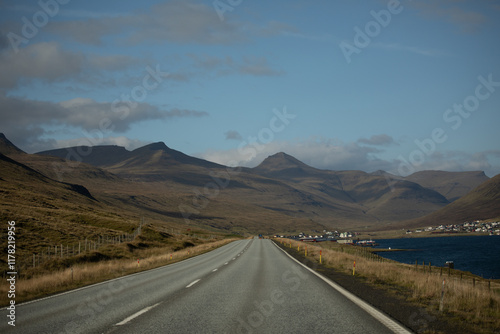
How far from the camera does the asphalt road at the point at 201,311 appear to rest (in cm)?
873

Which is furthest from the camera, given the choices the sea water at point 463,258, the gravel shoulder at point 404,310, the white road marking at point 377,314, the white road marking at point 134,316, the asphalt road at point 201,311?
the sea water at point 463,258

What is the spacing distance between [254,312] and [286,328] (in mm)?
1762

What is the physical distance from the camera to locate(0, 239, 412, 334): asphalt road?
28.7 feet

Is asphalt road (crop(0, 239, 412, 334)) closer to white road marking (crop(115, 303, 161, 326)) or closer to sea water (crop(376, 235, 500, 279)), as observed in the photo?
white road marking (crop(115, 303, 161, 326))

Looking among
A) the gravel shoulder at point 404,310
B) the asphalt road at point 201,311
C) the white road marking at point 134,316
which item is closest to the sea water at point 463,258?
the gravel shoulder at point 404,310

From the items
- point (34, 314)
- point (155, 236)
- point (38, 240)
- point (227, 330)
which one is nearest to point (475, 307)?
point (227, 330)

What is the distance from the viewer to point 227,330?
27.6 feet

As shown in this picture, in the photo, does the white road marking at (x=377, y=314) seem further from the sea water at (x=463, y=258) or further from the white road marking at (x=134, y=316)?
the sea water at (x=463, y=258)

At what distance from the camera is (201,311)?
1036 cm

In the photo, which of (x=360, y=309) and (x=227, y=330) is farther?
(x=360, y=309)

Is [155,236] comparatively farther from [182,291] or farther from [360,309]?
[360,309]

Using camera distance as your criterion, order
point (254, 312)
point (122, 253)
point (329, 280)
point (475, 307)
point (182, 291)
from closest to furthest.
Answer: point (254, 312), point (475, 307), point (182, 291), point (329, 280), point (122, 253)

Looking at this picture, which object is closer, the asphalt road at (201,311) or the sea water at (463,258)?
the asphalt road at (201,311)

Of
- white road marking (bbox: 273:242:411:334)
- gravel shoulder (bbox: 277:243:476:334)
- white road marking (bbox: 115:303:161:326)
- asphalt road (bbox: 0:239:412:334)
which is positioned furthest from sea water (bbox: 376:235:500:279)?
white road marking (bbox: 115:303:161:326)
